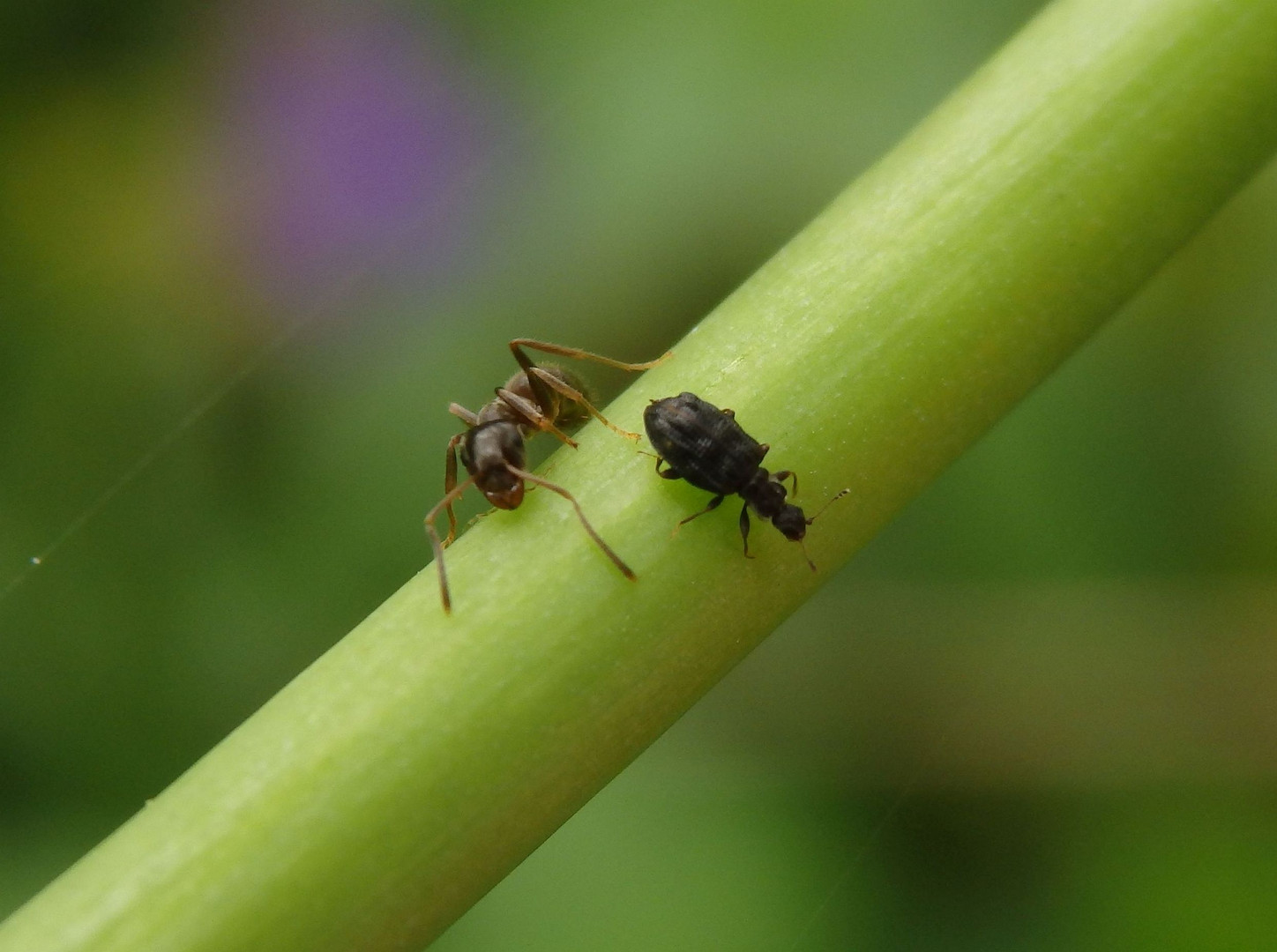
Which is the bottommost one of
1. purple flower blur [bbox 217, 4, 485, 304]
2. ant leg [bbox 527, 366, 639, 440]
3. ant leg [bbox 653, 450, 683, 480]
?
ant leg [bbox 653, 450, 683, 480]

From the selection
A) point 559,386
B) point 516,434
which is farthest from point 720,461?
point 559,386

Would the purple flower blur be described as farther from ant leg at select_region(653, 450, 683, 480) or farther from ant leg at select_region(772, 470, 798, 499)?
ant leg at select_region(772, 470, 798, 499)

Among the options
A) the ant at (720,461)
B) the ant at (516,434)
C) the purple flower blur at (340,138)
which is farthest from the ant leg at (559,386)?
the purple flower blur at (340,138)

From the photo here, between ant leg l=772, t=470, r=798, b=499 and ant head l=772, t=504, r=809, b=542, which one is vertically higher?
ant leg l=772, t=470, r=798, b=499

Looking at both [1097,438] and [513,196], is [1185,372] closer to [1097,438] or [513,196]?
[1097,438]

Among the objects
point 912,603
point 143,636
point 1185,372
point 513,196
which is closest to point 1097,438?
point 1185,372

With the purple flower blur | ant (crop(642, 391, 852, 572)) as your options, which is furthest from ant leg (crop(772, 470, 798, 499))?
the purple flower blur

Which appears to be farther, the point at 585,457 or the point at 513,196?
the point at 513,196
